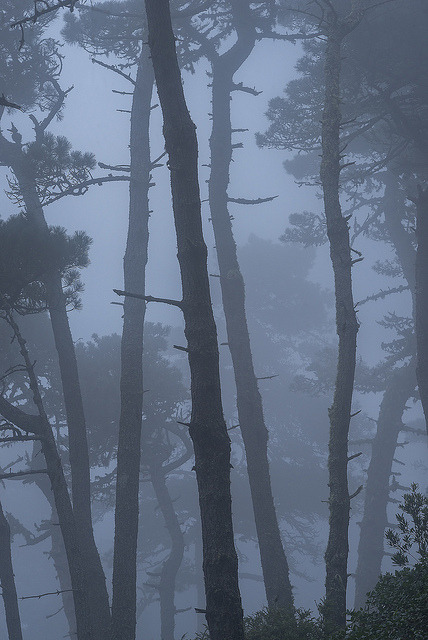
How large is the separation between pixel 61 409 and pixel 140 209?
9.62 metres

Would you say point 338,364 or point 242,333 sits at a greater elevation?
point 242,333

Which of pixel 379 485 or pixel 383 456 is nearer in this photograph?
pixel 379 485

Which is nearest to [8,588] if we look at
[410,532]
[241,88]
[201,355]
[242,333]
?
[242,333]

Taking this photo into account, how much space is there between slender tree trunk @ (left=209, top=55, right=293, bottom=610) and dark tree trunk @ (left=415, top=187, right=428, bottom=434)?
3.02m

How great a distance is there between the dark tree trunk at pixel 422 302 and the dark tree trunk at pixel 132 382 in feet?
16.9

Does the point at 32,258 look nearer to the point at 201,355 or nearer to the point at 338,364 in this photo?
the point at 338,364

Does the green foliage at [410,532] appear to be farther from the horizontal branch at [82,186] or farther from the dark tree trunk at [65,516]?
the horizontal branch at [82,186]

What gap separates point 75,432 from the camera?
37.1 ft

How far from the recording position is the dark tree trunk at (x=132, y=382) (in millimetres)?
9672

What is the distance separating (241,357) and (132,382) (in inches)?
87.9

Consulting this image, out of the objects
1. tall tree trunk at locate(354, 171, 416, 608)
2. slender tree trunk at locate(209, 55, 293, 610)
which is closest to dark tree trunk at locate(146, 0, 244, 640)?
slender tree trunk at locate(209, 55, 293, 610)

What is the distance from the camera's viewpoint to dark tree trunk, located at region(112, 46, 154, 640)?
9672mm

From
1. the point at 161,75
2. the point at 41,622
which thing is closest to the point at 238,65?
the point at 161,75

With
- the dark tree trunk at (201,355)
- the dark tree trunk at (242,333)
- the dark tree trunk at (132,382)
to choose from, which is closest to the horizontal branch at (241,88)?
the dark tree trunk at (242,333)
